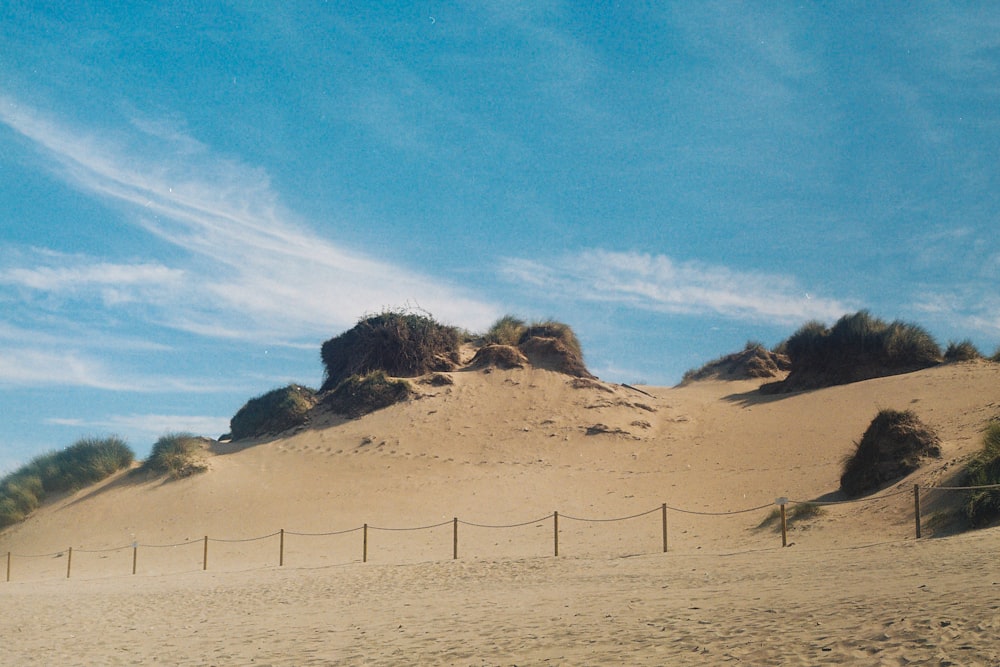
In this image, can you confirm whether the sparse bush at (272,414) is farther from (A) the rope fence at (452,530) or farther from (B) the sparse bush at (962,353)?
(B) the sparse bush at (962,353)

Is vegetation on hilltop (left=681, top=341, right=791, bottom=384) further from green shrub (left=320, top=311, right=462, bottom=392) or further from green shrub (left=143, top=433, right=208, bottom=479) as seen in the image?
green shrub (left=143, top=433, right=208, bottom=479)

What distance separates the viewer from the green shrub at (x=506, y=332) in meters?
39.5

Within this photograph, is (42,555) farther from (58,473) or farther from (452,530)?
(452,530)

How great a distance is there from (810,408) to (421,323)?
16493 millimetres

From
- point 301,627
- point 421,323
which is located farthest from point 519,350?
point 301,627

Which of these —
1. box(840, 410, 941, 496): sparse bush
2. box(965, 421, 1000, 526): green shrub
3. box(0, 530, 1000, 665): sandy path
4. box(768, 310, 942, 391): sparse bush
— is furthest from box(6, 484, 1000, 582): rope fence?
box(768, 310, 942, 391): sparse bush

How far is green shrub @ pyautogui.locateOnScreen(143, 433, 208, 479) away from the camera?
103 feet

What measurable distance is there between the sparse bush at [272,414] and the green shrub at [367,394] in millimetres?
1213

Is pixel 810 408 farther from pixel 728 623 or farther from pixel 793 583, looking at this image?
pixel 728 623

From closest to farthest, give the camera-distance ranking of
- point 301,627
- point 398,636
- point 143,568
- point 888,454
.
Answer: point 398,636
point 301,627
point 888,454
point 143,568

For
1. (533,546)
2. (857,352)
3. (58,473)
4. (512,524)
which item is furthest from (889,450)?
(58,473)

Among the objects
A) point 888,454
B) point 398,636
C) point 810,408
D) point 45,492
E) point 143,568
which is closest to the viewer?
point 398,636

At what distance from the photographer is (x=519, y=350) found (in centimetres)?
3828

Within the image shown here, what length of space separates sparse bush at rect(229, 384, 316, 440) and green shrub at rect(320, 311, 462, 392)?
2614 mm
